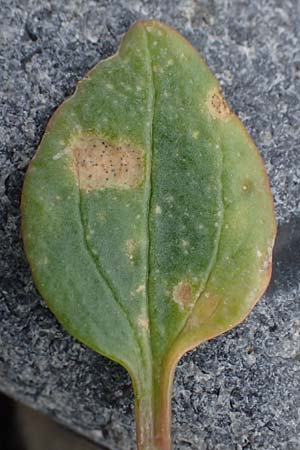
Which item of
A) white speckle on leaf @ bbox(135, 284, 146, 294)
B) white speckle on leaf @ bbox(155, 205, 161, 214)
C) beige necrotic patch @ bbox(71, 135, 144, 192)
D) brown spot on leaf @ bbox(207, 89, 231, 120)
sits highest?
brown spot on leaf @ bbox(207, 89, 231, 120)

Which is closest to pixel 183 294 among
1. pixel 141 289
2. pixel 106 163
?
pixel 141 289

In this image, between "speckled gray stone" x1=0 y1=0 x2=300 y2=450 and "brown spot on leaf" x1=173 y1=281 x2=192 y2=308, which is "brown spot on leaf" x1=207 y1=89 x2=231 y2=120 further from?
"brown spot on leaf" x1=173 y1=281 x2=192 y2=308

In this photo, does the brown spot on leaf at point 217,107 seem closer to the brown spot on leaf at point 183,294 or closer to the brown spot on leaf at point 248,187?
the brown spot on leaf at point 248,187

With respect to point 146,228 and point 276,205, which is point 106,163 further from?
point 276,205

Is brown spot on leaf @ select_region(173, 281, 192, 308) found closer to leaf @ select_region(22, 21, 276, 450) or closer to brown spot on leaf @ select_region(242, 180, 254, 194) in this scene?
leaf @ select_region(22, 21, 276, 450)

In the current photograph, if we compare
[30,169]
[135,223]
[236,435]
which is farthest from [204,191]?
[236,435]

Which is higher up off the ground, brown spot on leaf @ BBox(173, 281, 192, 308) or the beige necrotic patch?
the beige necrotic patch

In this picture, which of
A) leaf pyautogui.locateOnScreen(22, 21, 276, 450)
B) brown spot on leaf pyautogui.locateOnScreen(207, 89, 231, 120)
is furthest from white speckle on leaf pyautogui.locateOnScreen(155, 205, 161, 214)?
brown spot on leaf pyautogui.locateOnScreen(207, 89, 231, 120)

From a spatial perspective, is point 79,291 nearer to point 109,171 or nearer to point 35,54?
point 109,171
